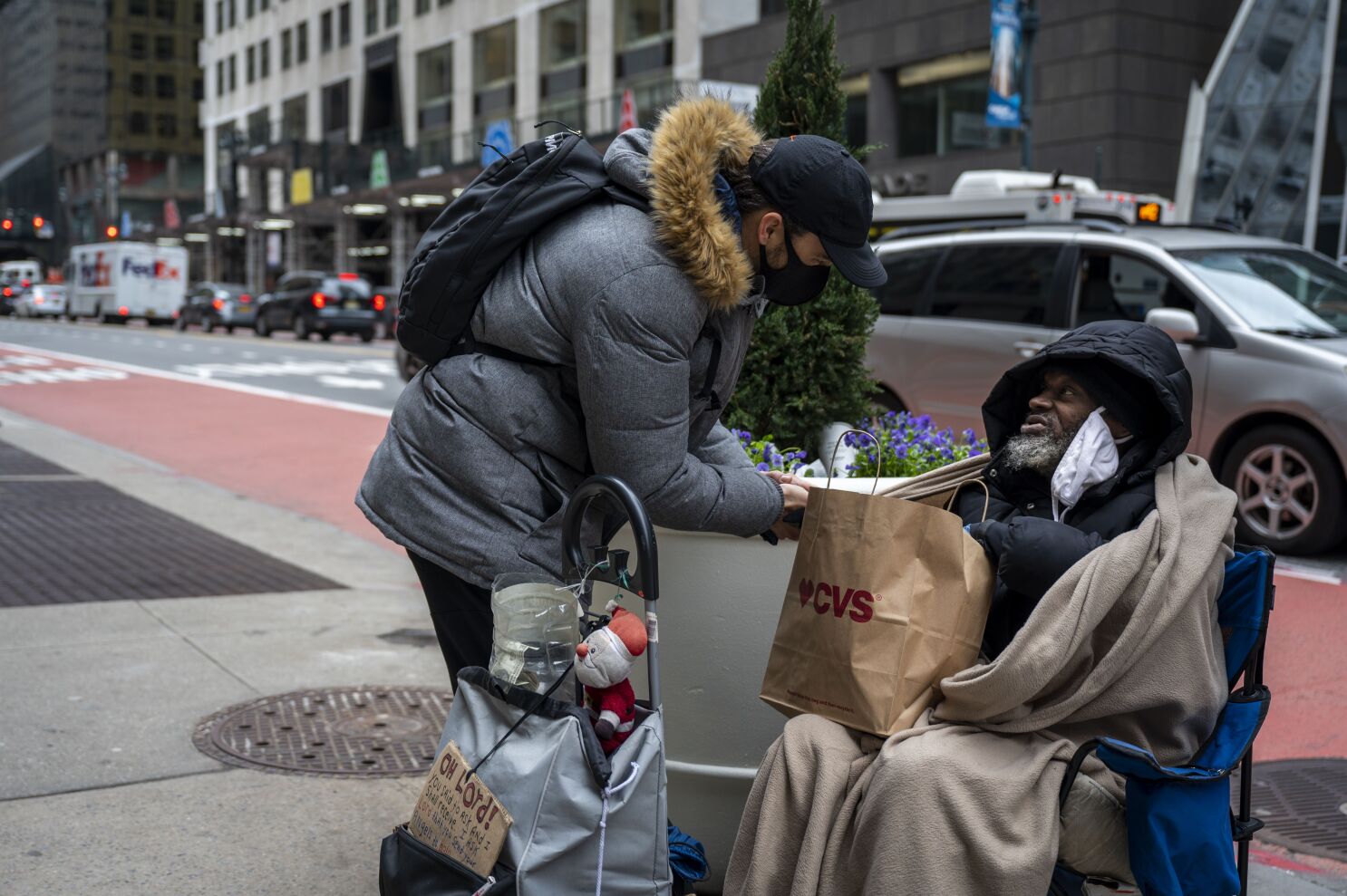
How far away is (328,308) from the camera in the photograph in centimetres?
3656

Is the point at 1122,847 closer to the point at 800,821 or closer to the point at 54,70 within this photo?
the point at 800,821

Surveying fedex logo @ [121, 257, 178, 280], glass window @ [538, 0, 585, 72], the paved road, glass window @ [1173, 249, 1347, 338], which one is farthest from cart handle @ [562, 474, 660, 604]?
fedex logo @ [121, 257, 178, 280]

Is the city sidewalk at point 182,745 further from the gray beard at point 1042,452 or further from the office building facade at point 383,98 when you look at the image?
the office building facade at point 383,98

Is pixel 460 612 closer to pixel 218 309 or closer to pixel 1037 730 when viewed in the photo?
pixel 1037 730

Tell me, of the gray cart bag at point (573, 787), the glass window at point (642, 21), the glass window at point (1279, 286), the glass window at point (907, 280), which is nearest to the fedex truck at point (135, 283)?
the glass window at point (642, 21)

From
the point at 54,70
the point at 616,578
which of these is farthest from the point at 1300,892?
the point at 54,70

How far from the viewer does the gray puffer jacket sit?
2570 mm

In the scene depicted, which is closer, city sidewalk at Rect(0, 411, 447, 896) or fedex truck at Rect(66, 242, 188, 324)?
city sidewalk at Rect(0, 411, 447, 896)

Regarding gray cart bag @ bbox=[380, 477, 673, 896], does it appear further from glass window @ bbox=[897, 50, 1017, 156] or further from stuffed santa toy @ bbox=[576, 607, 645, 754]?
glass window @ bbox=[897, 50, 1017, 156]

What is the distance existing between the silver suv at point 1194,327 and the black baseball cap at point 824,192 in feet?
19.5

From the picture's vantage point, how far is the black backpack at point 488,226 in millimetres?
2688

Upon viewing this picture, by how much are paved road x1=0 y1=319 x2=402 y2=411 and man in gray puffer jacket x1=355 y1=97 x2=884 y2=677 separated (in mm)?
15416

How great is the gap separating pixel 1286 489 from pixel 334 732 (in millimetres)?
5669

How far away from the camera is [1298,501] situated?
26.2ft
